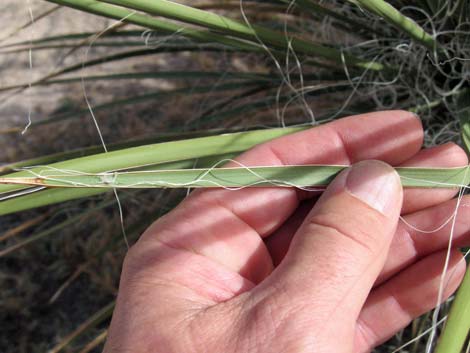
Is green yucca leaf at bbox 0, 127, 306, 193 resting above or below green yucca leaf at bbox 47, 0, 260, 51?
below

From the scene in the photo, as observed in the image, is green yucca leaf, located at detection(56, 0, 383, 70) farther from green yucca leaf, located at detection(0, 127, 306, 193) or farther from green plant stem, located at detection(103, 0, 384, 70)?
green yucca leaf, located at detection(0, 127, 306, 193)

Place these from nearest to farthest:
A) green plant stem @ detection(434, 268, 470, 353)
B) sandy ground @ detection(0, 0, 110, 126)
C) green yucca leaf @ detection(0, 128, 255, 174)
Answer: green plant stem @ detection(434, 268, 470, 353)
green yucca leaf @ detection(0, 128, 255, 174)
sandy ground @ detection(0, 0, 110, 126)

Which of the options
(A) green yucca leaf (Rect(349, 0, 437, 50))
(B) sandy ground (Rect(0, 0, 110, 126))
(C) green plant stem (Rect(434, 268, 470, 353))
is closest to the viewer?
(C) green plant stem (Rect(434, 268, 470, 353))

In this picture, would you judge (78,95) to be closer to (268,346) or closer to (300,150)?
(300,150)

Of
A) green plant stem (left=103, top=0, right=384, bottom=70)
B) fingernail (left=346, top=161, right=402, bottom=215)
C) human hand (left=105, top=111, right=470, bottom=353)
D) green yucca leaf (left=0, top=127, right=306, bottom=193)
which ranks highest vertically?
green plant stem (left=103, top=0, right=384, bottom=70)

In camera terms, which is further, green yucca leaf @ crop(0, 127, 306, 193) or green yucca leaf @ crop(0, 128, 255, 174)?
green yucca leaf @ crop(0, 128, 255, 174)

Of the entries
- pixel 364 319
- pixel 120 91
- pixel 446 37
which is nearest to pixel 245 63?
pixel 120 91

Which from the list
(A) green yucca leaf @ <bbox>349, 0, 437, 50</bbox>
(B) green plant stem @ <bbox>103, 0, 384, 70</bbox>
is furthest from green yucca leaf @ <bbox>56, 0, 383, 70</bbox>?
(A) green yucca leaf @ <bbox>349, 0, 437, 50</bbox>

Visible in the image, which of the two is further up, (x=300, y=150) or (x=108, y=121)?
(x=300, y=150)
